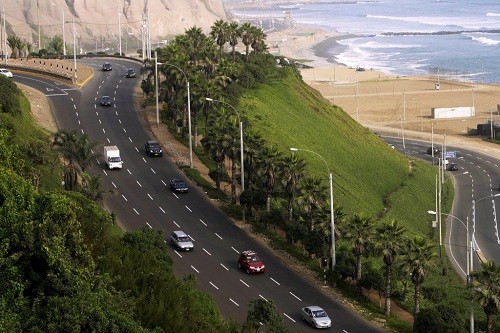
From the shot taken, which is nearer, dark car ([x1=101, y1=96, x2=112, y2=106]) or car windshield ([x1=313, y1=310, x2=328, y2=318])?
car windshield ([x1=313, y1=310, x2=328, y2=318])

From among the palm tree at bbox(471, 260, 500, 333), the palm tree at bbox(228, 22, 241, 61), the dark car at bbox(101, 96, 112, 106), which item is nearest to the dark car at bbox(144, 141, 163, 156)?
the dark car at bbox(101, 96, 112, 106)

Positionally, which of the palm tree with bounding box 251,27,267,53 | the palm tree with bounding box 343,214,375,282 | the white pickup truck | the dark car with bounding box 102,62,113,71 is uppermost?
the palm tree with bounding box 251,27,267,53

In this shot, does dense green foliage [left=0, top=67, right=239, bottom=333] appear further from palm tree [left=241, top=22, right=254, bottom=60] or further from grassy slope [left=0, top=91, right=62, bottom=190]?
palm tree [left=241, top=22, right=254, bottom=60]

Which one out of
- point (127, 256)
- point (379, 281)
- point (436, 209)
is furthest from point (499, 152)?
point (127, 256)

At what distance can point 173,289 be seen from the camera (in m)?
42.7

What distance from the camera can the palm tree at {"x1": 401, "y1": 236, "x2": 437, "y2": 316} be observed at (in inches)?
2013

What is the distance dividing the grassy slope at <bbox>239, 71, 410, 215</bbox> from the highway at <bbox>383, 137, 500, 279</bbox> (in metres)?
6.43

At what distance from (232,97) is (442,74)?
104 meters

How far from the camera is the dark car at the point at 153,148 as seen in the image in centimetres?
7975

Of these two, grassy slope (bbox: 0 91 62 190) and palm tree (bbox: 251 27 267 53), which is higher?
palm tree (bbox: 251 27 267 53)

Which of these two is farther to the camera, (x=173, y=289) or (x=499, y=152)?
(x=499, y=152)

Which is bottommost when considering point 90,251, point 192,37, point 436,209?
point 436,209

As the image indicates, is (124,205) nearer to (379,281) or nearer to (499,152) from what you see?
(379,281)

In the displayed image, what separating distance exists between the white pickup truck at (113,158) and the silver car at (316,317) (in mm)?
28882
